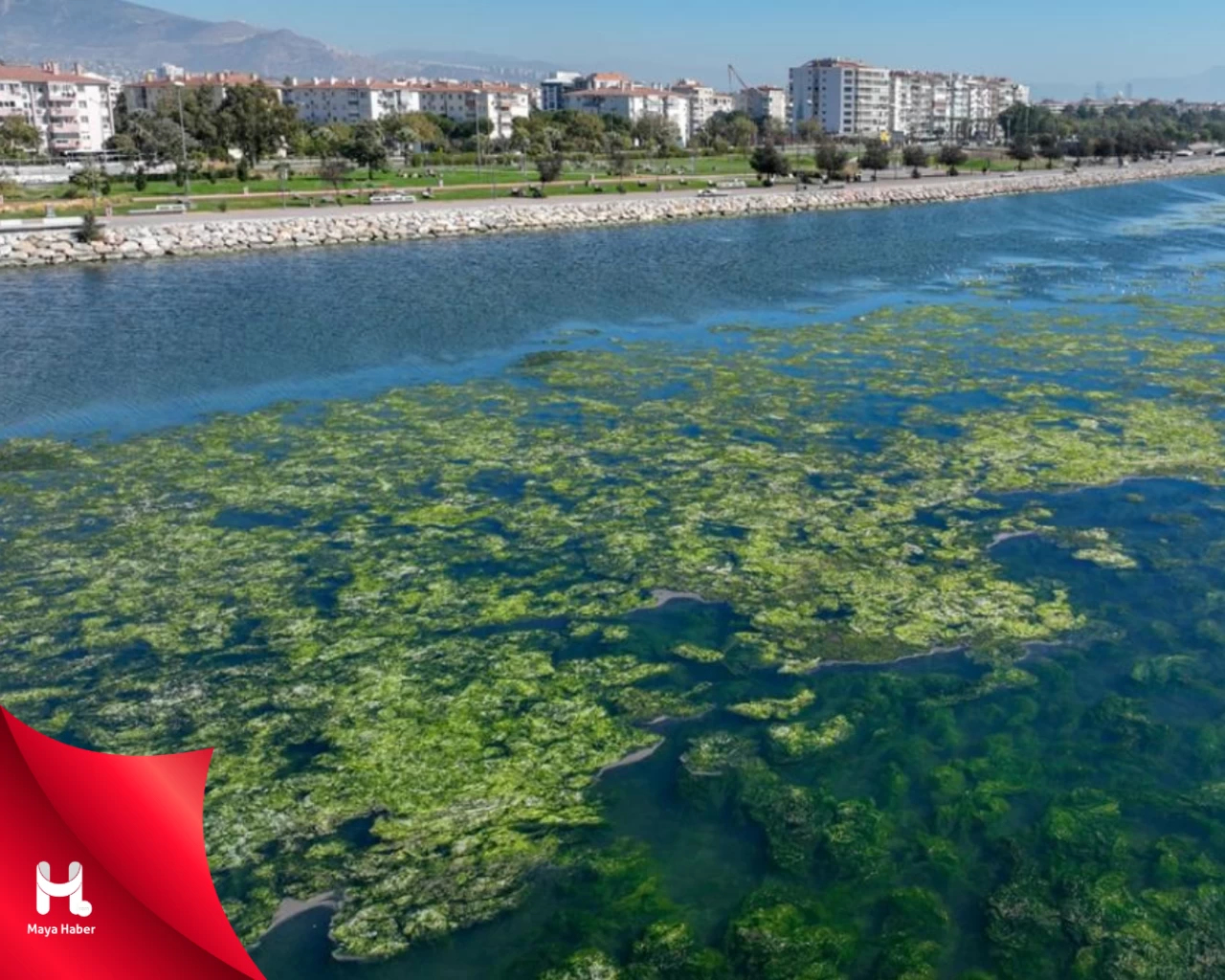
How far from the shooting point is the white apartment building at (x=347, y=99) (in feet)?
444

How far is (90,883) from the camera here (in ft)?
12.2

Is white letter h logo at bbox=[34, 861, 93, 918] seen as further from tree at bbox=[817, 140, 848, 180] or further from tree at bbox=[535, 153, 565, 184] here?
tree at bbox=[817, 140, 848, 180]

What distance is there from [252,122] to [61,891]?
202 ft

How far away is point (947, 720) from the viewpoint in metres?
9.12

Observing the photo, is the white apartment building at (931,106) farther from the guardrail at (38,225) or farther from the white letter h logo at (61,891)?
the white letter h logo at (61,891)

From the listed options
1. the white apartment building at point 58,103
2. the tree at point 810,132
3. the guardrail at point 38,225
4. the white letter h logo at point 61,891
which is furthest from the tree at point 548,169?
the tree at point 810,132

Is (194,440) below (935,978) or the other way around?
the other way around

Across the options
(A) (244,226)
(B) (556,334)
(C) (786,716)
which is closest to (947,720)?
(C) (786,716)

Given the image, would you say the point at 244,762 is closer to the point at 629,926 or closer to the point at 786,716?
the point at 629,926

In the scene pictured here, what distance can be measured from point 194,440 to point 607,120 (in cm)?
9705

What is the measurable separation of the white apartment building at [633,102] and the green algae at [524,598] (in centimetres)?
13234

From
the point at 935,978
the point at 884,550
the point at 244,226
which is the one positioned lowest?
the point at 935,978

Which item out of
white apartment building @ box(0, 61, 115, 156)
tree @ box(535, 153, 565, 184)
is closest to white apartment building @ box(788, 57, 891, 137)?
white apartment building @ box(0, 61, 115, 156)

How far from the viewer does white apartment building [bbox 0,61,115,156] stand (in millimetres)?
99800
